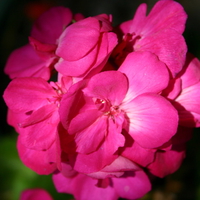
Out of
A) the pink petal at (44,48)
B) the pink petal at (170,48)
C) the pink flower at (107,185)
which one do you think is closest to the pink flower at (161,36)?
the pink petal at (170,48)

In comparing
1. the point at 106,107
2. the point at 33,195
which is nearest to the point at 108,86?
the point at 106,107

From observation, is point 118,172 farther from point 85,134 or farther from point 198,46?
point 198,46

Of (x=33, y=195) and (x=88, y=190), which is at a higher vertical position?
(x=88, y=190)

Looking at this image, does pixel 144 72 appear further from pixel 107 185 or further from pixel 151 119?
pixel 107 185

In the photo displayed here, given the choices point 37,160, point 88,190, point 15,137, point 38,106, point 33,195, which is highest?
point 38,106

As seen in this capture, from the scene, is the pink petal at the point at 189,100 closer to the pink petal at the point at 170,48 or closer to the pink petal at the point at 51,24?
the pink petal at the point at 170,48

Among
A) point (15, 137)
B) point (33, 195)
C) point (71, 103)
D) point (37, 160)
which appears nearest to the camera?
point (71, 103)

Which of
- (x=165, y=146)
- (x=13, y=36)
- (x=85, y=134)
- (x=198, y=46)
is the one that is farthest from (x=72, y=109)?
(x=13, y=36)
